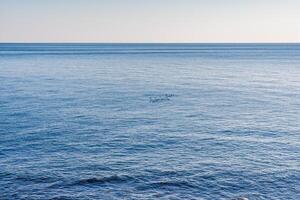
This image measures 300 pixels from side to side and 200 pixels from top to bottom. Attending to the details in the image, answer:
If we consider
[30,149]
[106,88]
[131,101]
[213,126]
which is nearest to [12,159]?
[30,149]

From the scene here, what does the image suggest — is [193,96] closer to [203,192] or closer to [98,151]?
[98,151]

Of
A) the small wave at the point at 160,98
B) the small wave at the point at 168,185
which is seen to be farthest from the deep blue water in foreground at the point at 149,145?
the small wave at the point at 160,98

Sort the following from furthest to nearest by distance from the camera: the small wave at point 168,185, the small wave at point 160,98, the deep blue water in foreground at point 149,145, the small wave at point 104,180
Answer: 1. the small wave at point 160,98
2. the small wave at point 104,180
3. the small wave at point 168,185
4. the deep blue water in foreground at point 149,145

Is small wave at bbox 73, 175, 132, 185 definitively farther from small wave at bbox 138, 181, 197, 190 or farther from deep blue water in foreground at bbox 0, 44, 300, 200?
small wave at bbox 138, 181, 197, 190

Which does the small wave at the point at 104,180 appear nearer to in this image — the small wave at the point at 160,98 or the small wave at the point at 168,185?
the small wave at the point at 168,185

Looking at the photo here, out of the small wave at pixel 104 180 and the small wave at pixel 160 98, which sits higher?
the small wave at pixel 160 98

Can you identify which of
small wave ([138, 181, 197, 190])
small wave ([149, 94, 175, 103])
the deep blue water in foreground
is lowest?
small wave ([138, 181, 197, 190])

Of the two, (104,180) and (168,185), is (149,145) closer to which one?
(104,180)

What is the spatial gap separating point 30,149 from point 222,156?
22.7 metres

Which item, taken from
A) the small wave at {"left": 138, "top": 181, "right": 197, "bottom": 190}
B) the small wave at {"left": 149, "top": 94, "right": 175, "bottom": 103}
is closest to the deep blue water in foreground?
the small wave at {"left": 138, "top": 181, "right": 197, "bottom": 190}

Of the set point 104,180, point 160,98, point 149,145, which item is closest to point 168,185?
point 104,180

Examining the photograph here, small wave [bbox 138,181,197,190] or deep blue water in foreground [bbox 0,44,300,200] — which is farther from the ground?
deep blue water in foreground [bbox 0,44,300,200]

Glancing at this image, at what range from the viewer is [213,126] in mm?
61969

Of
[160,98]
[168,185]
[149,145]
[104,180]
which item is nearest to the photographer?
[168,185]
